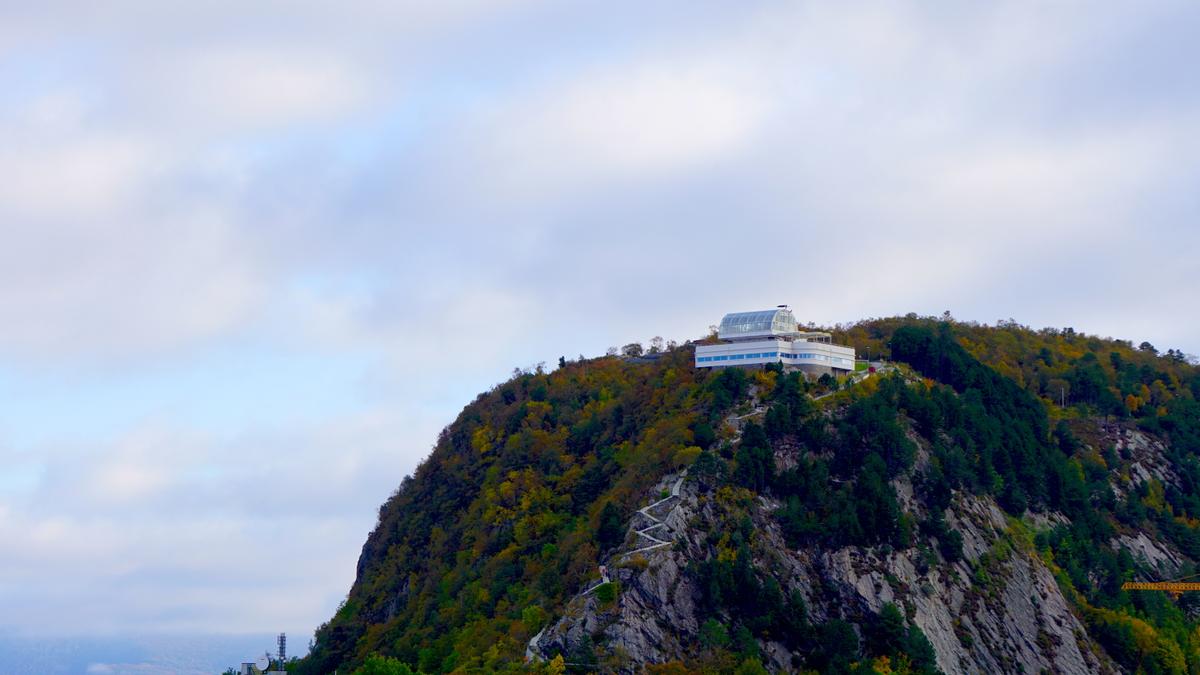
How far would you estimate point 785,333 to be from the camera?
162m

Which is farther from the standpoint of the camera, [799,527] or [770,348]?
[770,348]

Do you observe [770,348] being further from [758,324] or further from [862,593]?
[862,593]

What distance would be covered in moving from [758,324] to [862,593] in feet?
127

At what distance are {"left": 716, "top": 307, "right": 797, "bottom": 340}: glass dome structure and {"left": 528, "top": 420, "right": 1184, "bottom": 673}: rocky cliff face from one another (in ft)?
78.6

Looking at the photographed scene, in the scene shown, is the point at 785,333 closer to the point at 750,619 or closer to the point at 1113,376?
the point at 750,619

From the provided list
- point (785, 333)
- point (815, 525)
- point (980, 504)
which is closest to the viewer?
point (815, 525)

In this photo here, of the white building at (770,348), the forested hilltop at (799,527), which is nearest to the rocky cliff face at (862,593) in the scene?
the forested hilltop at (799,527)

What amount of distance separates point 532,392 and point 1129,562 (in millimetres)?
73632

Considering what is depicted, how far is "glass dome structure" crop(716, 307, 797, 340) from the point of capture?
531 ft

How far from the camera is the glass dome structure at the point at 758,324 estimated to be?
531 ft

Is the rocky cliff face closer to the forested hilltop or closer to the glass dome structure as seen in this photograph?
the forested hilltop

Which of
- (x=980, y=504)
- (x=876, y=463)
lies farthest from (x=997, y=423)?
(x=876, y=463)

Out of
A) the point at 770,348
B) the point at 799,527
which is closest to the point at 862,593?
the point at 799,527

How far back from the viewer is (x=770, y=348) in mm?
159625
